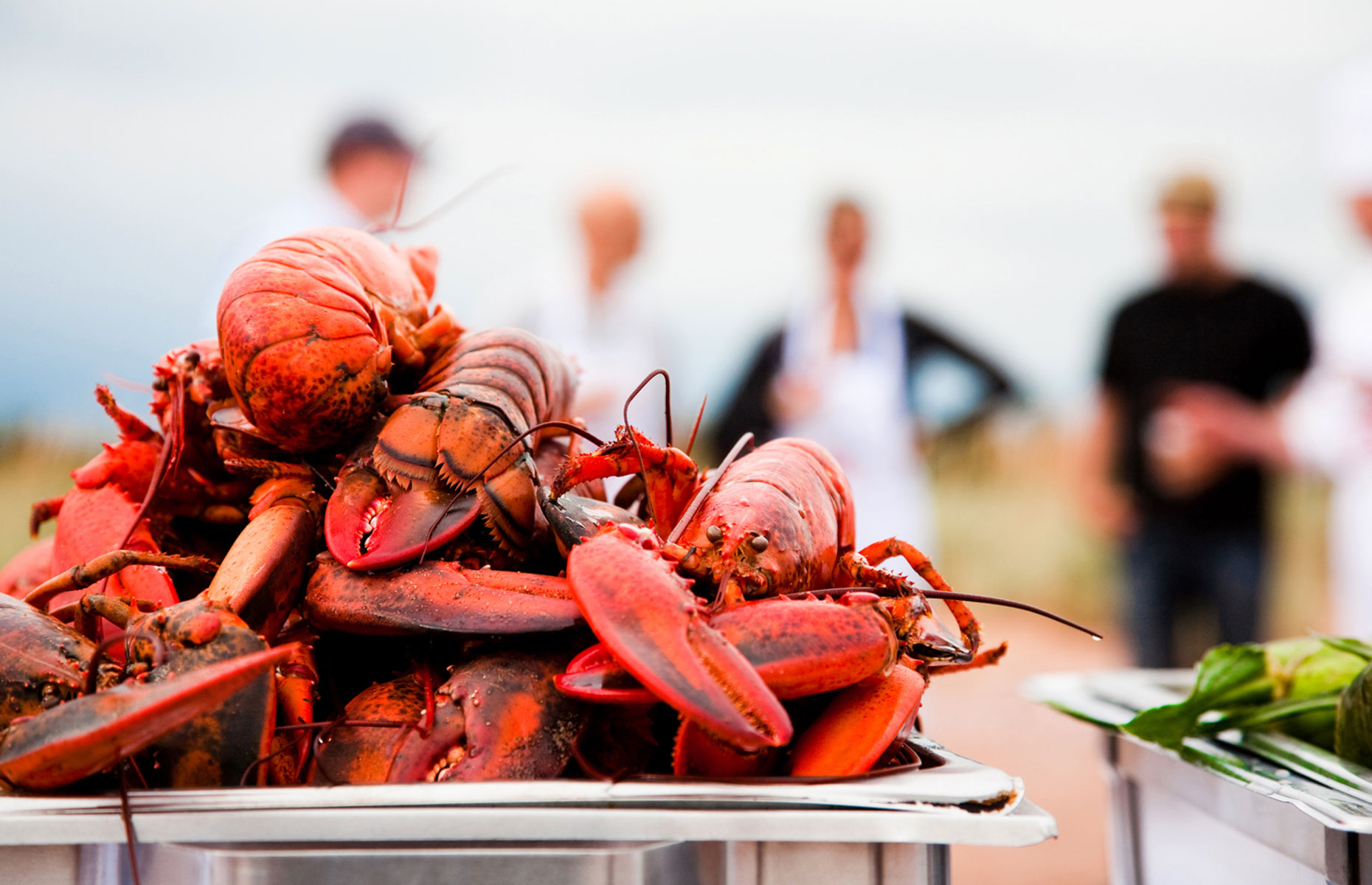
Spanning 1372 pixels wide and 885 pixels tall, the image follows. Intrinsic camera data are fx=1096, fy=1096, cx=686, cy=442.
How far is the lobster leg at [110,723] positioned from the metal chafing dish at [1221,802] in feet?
3.04

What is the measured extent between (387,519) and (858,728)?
46 centimetres

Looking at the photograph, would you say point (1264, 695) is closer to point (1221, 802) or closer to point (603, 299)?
point (1221, 802)

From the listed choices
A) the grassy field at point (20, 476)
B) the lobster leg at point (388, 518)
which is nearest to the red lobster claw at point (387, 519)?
the lobster leg at point (388, 518)

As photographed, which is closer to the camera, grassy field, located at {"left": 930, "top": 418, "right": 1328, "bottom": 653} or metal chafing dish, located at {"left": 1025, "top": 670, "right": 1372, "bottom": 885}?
metal chafing dish, located at {"left": 1025, "top": 670, "right": 1372, "bottom": 885}

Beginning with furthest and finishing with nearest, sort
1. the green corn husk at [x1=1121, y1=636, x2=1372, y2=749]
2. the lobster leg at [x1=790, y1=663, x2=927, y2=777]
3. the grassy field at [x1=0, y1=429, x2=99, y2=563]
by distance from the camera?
the grassy field at [x1=0, y1=429, x2=99, y2=563] → the green corn husk at [x1=1121, y1=636, x2=1372, y2=749] → the lobster leg at [x1=790, y1=663, x2=927, y2=777]

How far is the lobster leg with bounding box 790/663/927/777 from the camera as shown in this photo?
90 cm

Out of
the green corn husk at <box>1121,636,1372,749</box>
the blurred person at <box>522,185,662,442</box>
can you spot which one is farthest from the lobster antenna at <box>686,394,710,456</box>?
the blurred person at <box>522,185,662,442</box>

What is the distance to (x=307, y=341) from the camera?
1.03 meters

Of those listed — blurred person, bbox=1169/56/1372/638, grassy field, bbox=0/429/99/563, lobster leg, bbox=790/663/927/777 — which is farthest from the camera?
grassy field, bbox=0/429/99/563

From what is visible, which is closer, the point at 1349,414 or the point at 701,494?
the point at 701,494

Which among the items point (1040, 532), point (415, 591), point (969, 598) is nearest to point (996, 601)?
point (969, 598)

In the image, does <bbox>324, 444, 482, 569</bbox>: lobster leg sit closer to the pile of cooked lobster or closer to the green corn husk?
the pile of cooked lobster

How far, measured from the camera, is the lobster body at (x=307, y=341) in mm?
1026

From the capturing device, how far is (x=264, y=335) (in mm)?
1024
